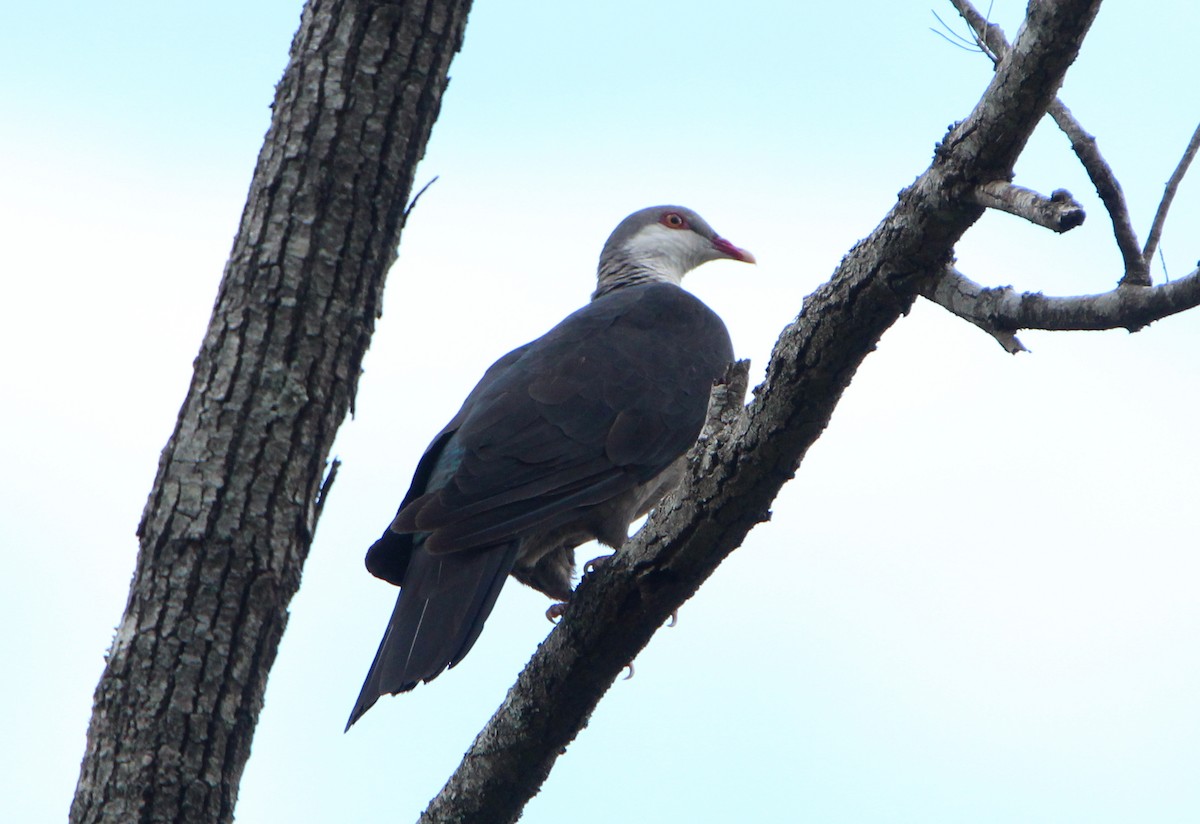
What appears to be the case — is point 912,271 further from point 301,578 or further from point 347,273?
point 301,578

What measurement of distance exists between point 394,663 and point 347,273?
3.04 ft

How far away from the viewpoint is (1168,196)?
2.13 m

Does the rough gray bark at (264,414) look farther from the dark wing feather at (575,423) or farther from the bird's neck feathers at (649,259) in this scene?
the bird's neck feathers at (649,259)

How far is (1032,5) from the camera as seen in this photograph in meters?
2.11

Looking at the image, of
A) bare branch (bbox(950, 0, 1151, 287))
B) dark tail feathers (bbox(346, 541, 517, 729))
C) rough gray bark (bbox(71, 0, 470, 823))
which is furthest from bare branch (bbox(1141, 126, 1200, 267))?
dark tail feathers (bbox(346, 541, 517, 729))

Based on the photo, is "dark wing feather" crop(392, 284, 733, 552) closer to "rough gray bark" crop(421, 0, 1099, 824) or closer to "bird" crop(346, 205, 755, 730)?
"bird" crop(346, 205, 755, 730)

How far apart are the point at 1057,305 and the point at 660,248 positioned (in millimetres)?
4050

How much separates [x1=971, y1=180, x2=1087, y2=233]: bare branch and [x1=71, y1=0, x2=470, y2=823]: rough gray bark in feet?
4.19

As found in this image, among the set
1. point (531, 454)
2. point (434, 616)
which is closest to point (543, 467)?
point (531, 454)

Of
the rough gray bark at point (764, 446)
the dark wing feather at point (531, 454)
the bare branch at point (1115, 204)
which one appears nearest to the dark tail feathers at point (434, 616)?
the dark wing feather at point (531, 454)

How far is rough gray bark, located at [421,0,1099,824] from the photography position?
2213 mm

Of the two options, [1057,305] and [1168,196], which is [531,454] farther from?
[1168,196]

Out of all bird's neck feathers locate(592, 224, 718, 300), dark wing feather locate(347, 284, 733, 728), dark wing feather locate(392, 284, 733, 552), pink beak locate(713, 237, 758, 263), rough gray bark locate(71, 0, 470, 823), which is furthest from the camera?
pink beak locate(713, 237, 758, 263)

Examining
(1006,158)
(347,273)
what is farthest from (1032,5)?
(347,273)
